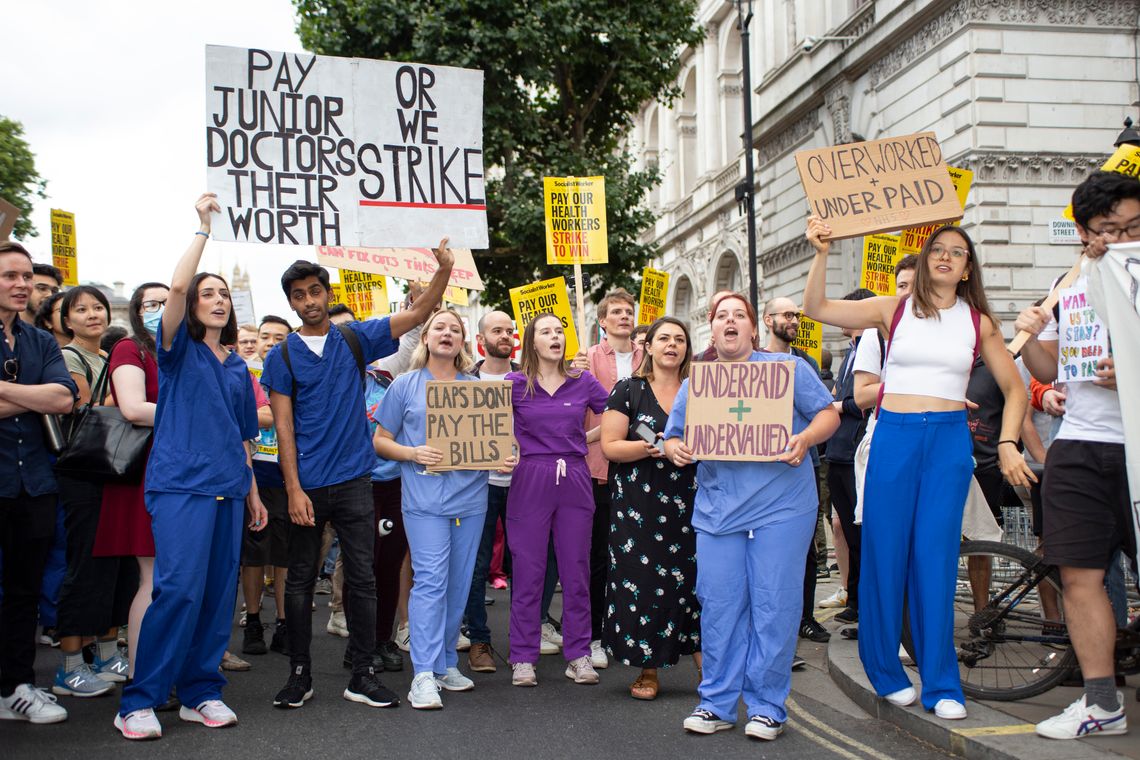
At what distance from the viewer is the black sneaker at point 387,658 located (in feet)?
21.4

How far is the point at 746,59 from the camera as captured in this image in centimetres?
1980

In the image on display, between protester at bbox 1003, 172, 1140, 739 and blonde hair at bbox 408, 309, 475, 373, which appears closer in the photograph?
protester at bbox 1003, 172, 1140, 739

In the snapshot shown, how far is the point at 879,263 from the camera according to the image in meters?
9.59

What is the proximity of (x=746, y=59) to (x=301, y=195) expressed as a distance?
15.3m

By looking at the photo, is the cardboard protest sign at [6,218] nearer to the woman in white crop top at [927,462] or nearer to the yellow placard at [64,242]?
the woman in white crop top at [927,462]

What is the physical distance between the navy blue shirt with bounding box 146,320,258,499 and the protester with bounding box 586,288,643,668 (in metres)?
2.13

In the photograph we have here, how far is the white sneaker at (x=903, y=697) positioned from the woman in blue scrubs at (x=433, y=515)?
2.09m

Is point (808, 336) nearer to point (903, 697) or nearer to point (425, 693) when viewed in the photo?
A: point (903, 697)

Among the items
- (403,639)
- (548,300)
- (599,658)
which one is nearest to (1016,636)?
(599,658)

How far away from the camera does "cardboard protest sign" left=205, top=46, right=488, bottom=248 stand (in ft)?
18.8

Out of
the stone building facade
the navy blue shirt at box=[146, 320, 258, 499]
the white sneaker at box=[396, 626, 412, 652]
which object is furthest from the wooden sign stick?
the stone building facade

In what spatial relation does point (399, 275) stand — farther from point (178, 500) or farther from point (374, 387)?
point (178, 500)

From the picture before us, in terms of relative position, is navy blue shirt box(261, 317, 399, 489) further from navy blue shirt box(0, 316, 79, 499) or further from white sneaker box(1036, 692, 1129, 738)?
white sneaker box(1036, 692, 1129, 738)

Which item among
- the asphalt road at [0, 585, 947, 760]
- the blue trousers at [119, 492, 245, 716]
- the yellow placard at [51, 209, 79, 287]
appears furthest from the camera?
the yellow placard at [51, 209, 79, 287]
